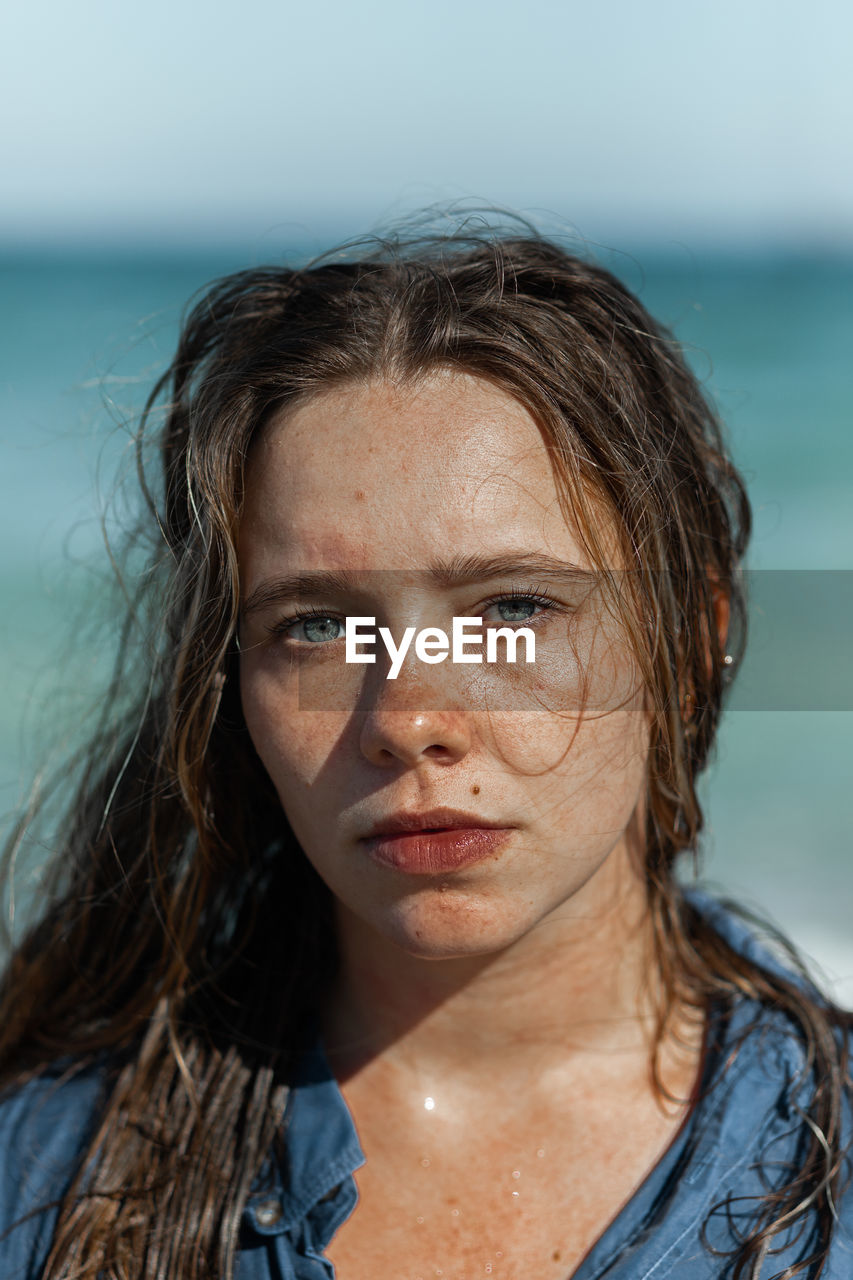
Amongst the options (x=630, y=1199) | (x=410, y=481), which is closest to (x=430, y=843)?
(x=410, y=481)

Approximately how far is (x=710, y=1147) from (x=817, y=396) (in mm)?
5799

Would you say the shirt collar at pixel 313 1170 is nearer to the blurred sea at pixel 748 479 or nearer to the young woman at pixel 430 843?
the young woman at pixel 430 843

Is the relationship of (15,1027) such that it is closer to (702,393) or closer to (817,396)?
(702,393)

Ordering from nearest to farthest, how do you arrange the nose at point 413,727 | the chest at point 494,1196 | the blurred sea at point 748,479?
the nose at point 413,727
the chest at point 494,1196
the blurred sea at point 748,479

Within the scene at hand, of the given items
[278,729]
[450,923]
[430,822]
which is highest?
[278,729]

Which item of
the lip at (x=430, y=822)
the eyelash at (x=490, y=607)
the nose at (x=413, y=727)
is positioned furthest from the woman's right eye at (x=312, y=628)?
the lip at (x=430, y=822)

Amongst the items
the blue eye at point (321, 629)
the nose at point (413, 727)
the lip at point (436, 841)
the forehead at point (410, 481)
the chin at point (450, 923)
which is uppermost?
the forehead at point (410, 481)

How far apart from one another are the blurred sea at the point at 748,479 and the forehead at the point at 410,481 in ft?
1.62

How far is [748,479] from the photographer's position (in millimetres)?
3770

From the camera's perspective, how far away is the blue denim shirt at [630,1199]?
1.29m

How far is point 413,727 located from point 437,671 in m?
0.06

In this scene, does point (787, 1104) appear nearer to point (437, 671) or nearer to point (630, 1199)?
point (630, 1199)

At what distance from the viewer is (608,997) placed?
1.49 m

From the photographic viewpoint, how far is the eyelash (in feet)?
4.20
